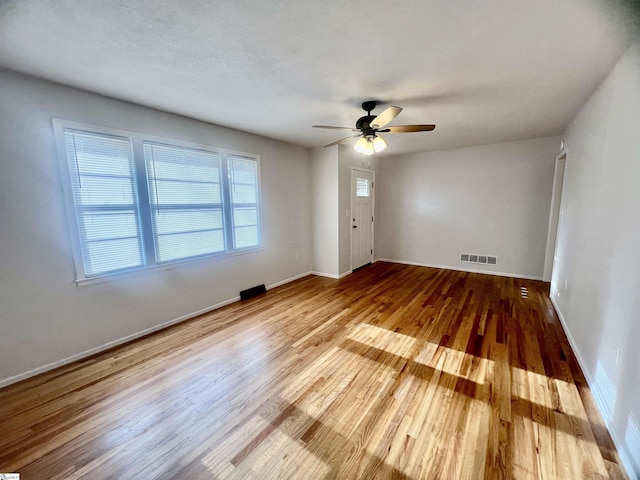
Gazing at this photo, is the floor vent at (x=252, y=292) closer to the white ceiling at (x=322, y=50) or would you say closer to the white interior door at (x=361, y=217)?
the white interior door at (x=361, y=217)

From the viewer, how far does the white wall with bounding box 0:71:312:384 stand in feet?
6.52

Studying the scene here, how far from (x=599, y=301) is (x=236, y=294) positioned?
3.79 m

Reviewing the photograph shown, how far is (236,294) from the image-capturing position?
3.75 meters

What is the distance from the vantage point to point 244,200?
376 cm

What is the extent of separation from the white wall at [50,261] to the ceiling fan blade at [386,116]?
2.12m

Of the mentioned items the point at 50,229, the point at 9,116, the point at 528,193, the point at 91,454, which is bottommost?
the point at 91,454

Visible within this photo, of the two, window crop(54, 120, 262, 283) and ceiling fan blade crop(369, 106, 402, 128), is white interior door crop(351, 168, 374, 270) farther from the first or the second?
ceiling fan blade crop(369, 106, 402, 128)

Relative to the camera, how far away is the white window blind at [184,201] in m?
2.82

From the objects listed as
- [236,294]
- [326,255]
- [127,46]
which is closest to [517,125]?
[326,255]

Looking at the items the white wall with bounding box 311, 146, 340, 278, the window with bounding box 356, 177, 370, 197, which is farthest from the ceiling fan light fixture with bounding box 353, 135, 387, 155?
the window with bounding box 356, 177, 370, 197

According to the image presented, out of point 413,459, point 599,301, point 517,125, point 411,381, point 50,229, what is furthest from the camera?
point 517,125

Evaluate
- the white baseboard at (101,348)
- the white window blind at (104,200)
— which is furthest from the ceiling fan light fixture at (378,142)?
the white baseboard at (101,348)

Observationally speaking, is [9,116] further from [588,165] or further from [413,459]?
[588,165]

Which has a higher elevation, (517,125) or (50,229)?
(517,125)
